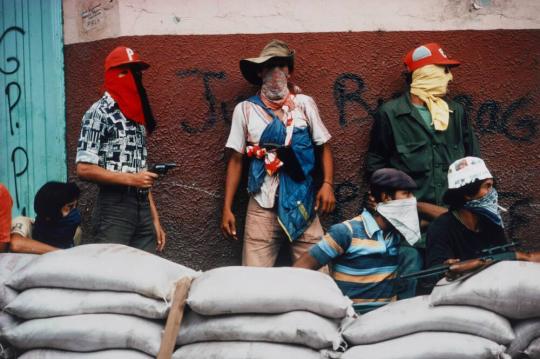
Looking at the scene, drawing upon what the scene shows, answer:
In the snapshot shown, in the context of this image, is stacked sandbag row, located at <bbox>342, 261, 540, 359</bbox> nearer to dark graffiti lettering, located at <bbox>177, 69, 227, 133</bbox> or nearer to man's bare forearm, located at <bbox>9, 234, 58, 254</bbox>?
man's bare forearm, located at <bbox>9, 234, 58, 254</bbox>

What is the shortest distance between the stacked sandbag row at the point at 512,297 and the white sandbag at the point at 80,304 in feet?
4.25

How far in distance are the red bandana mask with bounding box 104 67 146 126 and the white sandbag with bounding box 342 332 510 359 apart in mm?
2112

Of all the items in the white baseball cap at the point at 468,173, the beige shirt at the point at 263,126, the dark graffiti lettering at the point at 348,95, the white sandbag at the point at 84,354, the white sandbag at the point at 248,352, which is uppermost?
the dark graffiti lettering at the point at 348,95

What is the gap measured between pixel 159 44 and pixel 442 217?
2.34 m

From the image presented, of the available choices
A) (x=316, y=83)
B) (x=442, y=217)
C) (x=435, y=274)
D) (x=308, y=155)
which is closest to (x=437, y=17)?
(x=316, y=83)

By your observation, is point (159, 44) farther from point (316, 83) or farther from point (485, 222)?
point (485, 222)

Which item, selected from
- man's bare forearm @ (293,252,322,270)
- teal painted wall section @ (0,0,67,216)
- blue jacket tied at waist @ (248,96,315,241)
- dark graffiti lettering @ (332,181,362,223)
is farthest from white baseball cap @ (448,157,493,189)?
teal painted wall section @ (0,0,67,216)

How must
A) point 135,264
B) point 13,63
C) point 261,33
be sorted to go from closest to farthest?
point 135,264 → point 261,33 → point 13,63

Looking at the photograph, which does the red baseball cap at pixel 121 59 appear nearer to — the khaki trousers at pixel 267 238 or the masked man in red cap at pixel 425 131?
the khaki trousers at pixel 267 238

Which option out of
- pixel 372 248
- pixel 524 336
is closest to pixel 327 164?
pixel 372 248

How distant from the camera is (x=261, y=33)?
18.7 feet

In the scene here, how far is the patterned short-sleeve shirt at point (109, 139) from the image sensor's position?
193 inches

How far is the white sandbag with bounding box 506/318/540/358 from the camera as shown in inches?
145

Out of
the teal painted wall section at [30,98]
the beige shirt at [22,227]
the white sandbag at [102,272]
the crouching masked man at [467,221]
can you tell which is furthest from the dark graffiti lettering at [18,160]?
the crouching masked man at [467,221]
